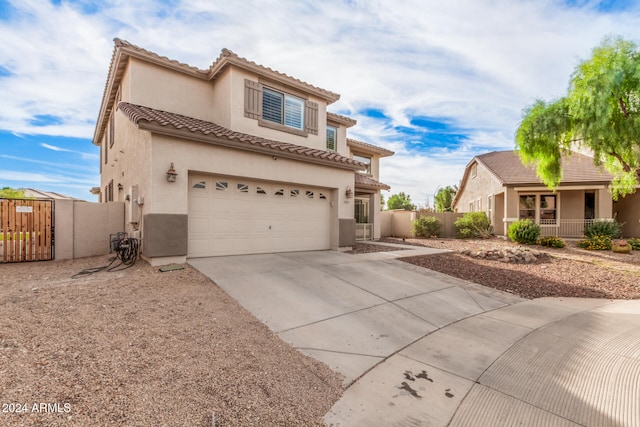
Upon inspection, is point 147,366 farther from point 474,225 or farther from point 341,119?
point 474,225

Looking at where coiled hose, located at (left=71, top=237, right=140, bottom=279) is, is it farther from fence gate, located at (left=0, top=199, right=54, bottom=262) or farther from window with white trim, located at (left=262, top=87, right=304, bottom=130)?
window with white trim, located at (left=262, top=87, right=304, bottom=130)

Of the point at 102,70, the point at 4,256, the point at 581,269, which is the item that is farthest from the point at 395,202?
the point at 4,256

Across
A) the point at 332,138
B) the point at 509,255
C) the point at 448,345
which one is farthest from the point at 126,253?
the point at 509,255

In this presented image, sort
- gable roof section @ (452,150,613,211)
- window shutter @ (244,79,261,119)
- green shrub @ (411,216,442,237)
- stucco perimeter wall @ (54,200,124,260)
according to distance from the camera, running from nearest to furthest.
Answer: stucco perimeter wall @ (54,200,124,260) → window shutter @ (244,79,261,119) → gable roof section @ (452,150,613,211) → green shrub @ (411,216,442,237)

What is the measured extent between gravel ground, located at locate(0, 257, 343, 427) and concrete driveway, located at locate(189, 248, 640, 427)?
0.40 meters

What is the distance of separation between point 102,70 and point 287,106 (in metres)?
7.19

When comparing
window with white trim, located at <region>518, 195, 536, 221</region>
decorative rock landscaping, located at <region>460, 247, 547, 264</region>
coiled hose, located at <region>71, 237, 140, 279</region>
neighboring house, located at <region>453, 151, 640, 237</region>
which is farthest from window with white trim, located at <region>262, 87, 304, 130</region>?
window with white trim, located at <region>518, 195, 536, 221</region>

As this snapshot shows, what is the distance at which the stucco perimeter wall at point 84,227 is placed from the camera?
26.7ft

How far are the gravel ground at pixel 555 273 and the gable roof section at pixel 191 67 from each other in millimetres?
7145

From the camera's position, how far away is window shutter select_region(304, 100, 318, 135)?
426 inches

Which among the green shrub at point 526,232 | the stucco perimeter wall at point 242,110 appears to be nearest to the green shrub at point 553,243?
the green shrub at point 526,232

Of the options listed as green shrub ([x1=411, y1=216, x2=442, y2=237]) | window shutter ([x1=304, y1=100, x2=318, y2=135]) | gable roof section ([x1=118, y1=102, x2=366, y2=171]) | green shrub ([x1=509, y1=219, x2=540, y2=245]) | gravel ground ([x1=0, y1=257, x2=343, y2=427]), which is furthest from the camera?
green shrub ([x1=411, y1=216, x2=442, y2=237])

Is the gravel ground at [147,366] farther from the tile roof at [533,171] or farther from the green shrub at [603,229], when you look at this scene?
the green shrub at [603,229]

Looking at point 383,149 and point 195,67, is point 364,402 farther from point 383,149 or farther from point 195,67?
point 383,149
